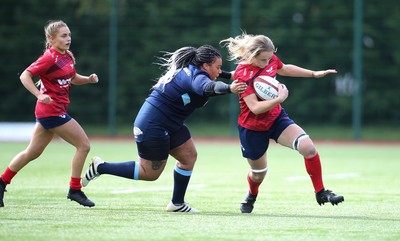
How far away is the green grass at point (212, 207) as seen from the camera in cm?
663

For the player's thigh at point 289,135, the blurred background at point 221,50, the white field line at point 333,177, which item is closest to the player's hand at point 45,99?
the player's thigh at point 289,135

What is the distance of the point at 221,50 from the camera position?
77.4 feet

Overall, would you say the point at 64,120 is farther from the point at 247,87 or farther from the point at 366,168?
the point at 366,168

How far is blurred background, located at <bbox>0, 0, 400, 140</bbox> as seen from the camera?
23312 millimetres

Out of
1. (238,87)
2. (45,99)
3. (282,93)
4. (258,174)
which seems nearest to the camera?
(238,87)

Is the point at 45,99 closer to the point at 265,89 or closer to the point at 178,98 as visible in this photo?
the point at 178,98

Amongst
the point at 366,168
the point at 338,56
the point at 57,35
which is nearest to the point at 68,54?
the point at 57,35

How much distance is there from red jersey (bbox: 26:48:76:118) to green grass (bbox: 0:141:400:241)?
956 mm

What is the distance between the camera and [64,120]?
8602 mm

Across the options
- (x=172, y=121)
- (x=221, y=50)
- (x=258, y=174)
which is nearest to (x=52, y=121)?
(x=172, y=121)

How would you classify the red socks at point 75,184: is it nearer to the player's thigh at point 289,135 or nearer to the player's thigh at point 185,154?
the player's thigh at point 185,154

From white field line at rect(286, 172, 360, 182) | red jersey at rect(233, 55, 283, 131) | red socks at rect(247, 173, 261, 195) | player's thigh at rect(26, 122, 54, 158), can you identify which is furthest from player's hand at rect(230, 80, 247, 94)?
white field line at rect(286, 172, 360, 182)

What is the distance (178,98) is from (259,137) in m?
0.88

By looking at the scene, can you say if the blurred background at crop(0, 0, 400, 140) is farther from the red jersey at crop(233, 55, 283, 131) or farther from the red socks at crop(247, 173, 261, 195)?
the red jersey at crop(233, 55, 283, 131)
